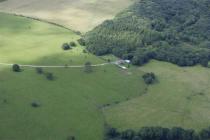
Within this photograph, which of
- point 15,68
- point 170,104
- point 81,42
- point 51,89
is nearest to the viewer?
point 170,104

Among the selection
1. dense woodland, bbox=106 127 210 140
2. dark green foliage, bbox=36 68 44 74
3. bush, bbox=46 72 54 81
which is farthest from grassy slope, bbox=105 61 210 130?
dark green foliage, bbox=36 68 44 74

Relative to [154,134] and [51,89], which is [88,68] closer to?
[51,89]

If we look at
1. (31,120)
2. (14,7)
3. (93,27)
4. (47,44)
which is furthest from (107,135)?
(14,7)

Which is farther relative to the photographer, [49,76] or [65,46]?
[65,46]

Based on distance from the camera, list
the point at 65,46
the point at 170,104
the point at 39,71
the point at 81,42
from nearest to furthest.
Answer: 1. the point at 170,104
2. the point at 39,71
3. the point at 65,46
4. the point at 81,42

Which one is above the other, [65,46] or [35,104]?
[65,46]

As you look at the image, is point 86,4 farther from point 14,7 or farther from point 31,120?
point 31,120

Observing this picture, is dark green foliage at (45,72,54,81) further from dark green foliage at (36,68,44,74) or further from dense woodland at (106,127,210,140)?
dense woodland at (106,127,210,140)

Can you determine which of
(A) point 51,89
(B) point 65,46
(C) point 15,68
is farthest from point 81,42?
(A) point 51,89
